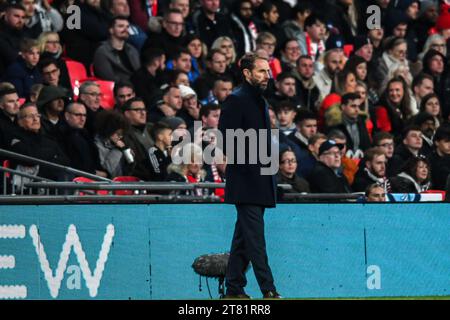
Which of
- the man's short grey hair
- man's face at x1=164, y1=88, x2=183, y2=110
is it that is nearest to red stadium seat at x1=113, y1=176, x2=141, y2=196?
the man's short grey hair

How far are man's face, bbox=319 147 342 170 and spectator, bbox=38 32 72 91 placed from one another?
3453mm

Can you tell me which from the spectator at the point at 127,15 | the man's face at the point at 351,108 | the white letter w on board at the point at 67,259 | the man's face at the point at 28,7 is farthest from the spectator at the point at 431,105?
the white letter w on board at the point at 67,259

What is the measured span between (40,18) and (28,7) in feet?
1.30

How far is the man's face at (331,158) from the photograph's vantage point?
63.5ft

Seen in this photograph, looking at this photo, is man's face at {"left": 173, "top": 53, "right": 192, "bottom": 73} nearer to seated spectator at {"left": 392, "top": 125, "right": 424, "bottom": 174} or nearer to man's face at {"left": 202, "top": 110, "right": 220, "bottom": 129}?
man's face at {"left": 202, "top": 110, "right": 220, "bottom": 129}

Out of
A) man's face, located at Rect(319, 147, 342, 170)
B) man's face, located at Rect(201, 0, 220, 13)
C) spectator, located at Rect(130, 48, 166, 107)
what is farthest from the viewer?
man's face, located at Rect(201, 0, 220, 13)

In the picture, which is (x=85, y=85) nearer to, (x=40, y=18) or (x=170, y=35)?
(x=40, y=18)

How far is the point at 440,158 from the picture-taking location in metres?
20.7

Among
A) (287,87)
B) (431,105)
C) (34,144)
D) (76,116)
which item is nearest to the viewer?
(34,144)

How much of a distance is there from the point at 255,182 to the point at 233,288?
991mm

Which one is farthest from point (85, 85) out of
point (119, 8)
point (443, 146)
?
point (443, 146)

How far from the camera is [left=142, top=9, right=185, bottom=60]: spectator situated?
21875 mm

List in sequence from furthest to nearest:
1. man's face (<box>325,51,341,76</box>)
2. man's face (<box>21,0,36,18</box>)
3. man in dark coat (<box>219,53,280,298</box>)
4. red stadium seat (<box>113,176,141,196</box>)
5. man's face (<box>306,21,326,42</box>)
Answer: man's face (<box>306,21,326,42</box>) → man's face (<box>325,51,341,76</box>) → man's face (<box>21,0,36,18</box>) → red stadium seat (<box>113,176,141,196</box>) → man in dark coat (<box>219,53,280,298</box>)

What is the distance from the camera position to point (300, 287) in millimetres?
Result: 15547
